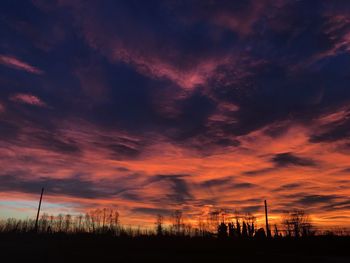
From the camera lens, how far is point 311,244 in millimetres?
45688

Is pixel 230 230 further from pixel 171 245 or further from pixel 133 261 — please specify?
pixel 133 261

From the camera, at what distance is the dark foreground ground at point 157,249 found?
26828 mm

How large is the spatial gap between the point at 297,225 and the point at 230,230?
15049mm

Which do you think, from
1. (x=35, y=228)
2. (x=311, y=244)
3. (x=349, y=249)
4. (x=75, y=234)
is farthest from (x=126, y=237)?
(x=349, y=249)

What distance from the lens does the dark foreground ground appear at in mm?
26828

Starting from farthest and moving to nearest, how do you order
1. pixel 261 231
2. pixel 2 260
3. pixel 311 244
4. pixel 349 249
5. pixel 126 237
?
pixel 261 231, pixel 126 237, pixel 311 244, pixel 349 249, pixel 2 260

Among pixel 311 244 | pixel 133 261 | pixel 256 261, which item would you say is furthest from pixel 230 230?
pixel 133 261

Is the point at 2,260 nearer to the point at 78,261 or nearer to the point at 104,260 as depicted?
the point at 78,261

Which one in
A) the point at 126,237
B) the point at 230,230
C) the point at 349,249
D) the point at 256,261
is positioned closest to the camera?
the point at 256,261

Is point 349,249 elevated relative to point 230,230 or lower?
lower

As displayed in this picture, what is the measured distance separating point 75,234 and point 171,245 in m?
16.5

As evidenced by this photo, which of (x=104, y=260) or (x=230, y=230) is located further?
(x=230, y=230)

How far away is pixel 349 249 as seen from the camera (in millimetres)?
40750

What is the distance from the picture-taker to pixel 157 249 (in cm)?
3681
